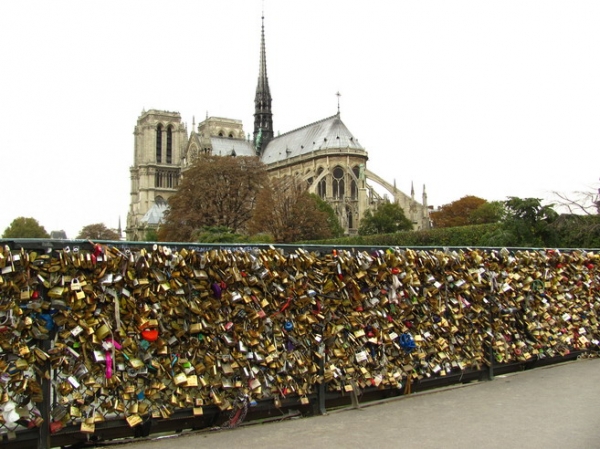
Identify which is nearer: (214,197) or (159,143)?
(214,197)

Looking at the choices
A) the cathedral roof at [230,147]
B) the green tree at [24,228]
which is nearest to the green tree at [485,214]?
the cathedral roof at [230,147]

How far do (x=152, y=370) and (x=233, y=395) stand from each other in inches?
37.8

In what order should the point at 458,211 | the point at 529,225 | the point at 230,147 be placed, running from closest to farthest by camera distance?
the point at 529,225 → the point at 458,211 → the point at 230,147

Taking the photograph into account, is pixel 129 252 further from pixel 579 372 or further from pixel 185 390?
pixel 579 372

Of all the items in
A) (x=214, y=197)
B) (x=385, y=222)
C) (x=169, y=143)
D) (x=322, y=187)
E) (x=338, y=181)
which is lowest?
(x=385, y=222)

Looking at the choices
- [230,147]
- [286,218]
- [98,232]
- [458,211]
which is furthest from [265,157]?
[286,218]

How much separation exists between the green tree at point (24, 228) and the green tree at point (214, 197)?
165 ft

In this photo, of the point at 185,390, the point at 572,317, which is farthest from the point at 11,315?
the point at 572,317

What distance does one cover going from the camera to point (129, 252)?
5832 mm

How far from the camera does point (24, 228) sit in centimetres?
9956

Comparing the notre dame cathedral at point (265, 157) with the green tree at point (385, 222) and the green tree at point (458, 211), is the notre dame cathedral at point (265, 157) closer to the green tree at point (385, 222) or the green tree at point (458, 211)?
the green tree at point (458, 211)

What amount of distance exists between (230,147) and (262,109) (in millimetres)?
9632

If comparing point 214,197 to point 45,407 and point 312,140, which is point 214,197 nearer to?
point 312,140

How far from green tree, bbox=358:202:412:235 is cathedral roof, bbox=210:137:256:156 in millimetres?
43274
